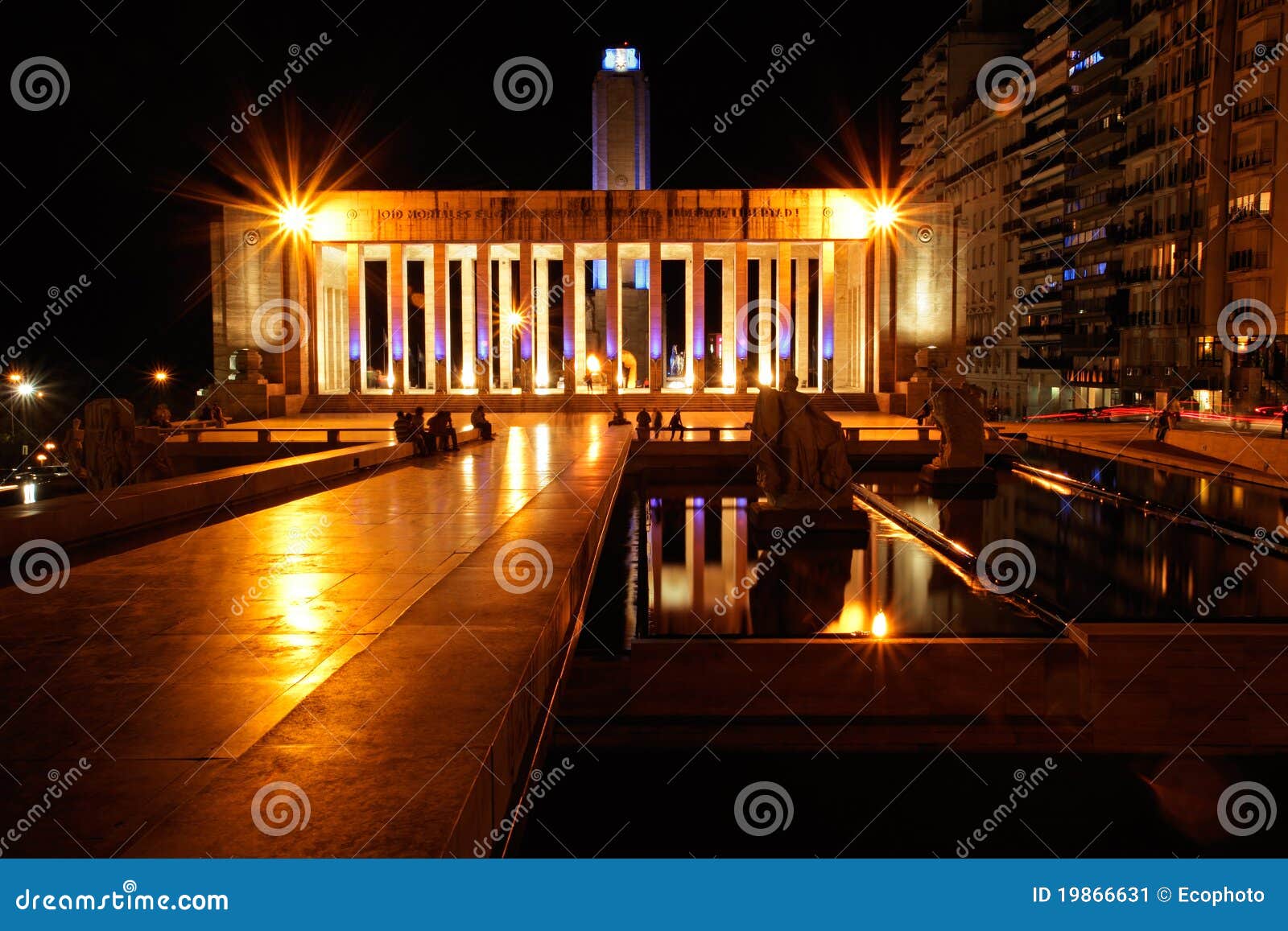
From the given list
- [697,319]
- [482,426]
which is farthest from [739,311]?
[482,426]

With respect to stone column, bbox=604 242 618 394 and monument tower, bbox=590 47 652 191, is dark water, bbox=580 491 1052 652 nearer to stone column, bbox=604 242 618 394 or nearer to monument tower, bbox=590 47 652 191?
stone column, bbox=604 242 618 394

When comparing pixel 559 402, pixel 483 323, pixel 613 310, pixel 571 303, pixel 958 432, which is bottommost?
pixel 958 432

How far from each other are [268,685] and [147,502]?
6.57 meters

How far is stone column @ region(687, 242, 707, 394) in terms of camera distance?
3966 centimetres

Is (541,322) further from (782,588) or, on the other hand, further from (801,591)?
(801,591)

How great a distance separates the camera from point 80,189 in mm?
25766

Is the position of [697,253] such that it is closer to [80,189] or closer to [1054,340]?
[1054,340]

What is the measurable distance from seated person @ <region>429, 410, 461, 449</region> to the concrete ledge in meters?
4.13

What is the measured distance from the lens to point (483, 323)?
40281 millimetres

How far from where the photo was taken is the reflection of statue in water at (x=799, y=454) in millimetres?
16234

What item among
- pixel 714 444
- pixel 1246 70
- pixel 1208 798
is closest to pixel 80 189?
pixel 714 444

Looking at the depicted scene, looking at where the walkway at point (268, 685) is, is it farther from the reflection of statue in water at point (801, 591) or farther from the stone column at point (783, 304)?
the stone column at point (783, 304)

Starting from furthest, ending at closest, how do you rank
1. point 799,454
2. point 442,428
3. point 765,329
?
point 765,329
point 442,428
point 799,454

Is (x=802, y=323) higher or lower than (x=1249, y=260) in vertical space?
lower
